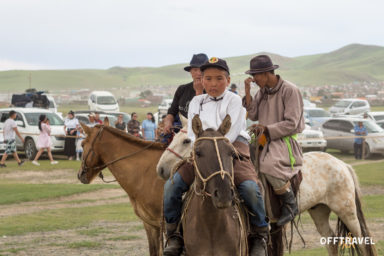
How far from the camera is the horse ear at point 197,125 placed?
537 centimetres

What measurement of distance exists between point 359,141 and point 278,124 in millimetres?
22309

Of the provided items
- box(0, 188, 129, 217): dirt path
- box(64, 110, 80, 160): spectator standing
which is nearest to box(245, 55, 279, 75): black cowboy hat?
box(0, 188, 129, 217): dirt path

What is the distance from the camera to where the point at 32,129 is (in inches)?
1083

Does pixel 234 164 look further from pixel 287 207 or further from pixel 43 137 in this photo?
pixel 43 137

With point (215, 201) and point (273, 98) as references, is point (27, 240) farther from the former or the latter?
point (215, 201)

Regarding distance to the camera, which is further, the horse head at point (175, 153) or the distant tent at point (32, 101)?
the distant tent at point (32, 101)

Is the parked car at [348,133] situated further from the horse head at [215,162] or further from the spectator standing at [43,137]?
the horse head at [215,162]

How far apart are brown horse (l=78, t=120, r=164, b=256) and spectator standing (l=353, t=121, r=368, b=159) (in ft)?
68.4

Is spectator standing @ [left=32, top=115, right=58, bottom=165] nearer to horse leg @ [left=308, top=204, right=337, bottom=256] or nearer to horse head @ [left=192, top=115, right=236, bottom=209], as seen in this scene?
horse leg @ [left=308, top=204, right=337, bottom=256]

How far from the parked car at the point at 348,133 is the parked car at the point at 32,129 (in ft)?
42.9

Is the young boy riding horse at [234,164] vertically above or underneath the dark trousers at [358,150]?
above

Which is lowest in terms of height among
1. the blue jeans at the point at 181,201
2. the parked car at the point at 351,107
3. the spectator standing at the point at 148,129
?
the parked car at the point at 351,107

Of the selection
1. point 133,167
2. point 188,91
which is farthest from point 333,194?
point 133,167

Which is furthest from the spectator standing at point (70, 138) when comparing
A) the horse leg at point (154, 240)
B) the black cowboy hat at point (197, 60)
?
the black cowboy hat at point (197, 60)
